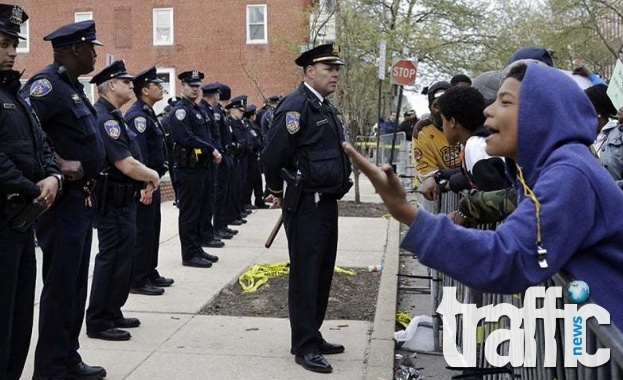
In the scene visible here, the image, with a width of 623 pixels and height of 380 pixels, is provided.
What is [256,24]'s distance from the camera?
1334 inches

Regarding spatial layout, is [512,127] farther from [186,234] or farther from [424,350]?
[186,234]

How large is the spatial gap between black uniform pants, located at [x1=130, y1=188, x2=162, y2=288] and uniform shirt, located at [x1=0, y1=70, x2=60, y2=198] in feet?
10.1

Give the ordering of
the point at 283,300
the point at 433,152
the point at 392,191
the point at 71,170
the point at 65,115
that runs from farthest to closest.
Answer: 1. the point at 283,300
2. the point at 433,152
3. the point at 65,115
4. the point at 71,170
5. the point at 392,191

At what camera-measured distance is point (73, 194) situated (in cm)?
483

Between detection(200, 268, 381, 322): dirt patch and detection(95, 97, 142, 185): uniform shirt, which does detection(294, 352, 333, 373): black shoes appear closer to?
detection(200, 268, 381, 322): dirt patch

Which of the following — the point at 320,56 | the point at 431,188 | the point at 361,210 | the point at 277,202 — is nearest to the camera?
the point at 431,188

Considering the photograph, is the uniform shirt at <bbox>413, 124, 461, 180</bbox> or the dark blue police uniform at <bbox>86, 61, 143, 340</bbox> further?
the uniform shirt at <bbox>413, 124, 461, 180</bbox>

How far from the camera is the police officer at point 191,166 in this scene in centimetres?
904

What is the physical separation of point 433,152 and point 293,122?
188cm

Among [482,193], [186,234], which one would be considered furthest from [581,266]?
[186,234]

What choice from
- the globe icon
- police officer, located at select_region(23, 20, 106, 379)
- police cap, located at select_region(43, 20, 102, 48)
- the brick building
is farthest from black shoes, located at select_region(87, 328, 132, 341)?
the brick building

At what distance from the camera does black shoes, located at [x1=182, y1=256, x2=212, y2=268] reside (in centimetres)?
890

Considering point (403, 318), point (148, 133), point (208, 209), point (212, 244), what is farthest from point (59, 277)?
point (212, 244)

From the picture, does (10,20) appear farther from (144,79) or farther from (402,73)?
(402,73)
